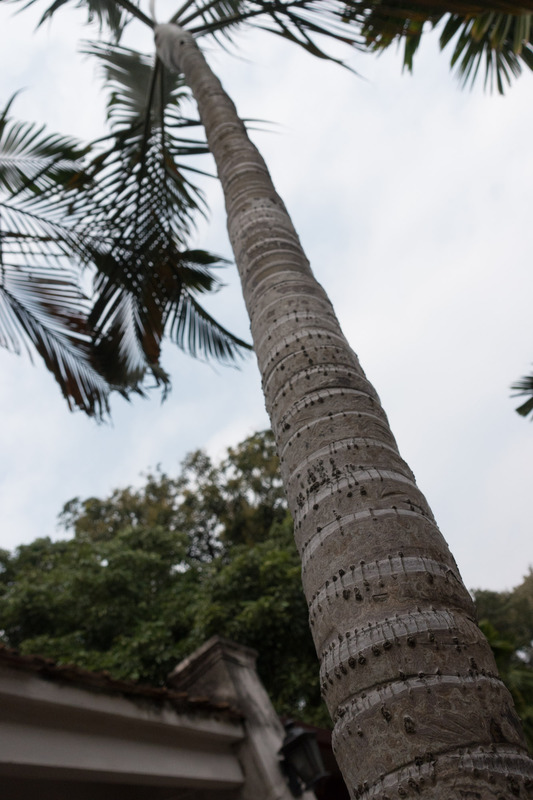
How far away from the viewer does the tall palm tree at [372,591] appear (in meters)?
0.98

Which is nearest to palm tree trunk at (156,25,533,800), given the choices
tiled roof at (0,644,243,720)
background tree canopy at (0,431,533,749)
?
tiled roof at (0,644,243,720)

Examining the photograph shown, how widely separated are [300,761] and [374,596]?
13.4 ft

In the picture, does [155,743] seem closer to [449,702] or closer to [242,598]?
[449,702]

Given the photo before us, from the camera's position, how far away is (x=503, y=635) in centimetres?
754

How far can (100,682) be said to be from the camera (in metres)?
3.61

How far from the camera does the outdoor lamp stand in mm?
4516

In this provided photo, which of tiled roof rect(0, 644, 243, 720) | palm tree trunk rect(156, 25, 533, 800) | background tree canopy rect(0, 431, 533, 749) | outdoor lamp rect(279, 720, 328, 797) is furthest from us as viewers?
background tree canopy rect(0, 431, 533, 749)

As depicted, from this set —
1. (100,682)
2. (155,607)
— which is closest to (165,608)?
(155,607)

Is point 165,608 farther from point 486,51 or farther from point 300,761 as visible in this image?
point 486,51

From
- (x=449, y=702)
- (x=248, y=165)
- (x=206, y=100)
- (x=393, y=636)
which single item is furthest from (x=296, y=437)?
(x=206, y=100)

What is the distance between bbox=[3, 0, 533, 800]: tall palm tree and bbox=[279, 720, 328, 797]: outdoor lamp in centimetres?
374

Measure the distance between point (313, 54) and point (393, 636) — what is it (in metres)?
4.11

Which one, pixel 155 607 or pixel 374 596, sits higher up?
pixel 155 607

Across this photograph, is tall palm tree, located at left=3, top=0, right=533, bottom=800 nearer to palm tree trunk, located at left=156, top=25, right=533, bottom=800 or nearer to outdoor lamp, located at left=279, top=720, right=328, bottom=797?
palm tree trunk, located at left=156, top=25, right=533, bottom=800
